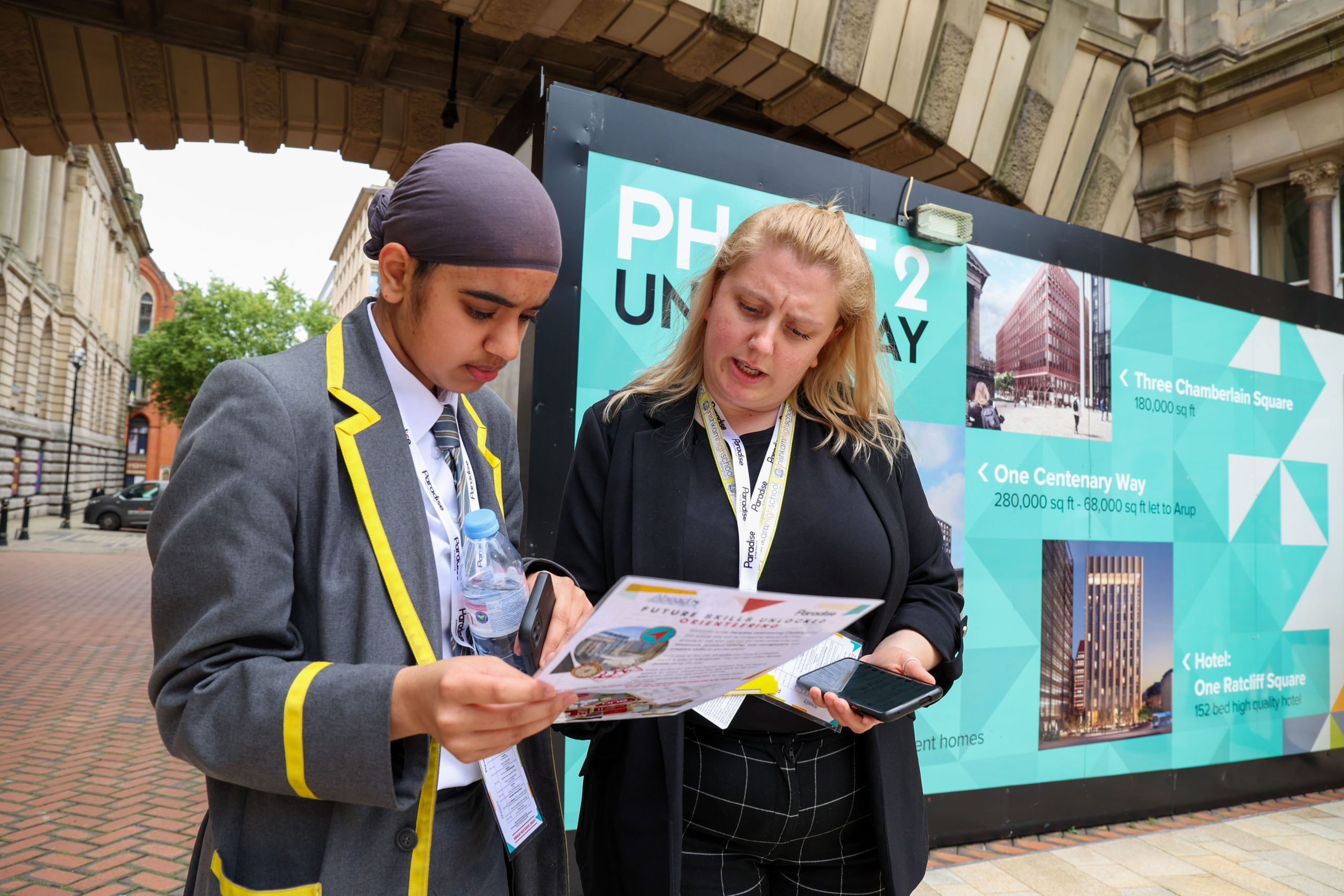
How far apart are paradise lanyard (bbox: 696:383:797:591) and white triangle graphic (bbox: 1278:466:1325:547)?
4.88 m

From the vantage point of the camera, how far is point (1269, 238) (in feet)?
32.4

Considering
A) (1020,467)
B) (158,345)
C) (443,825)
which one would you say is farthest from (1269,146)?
(158,345)

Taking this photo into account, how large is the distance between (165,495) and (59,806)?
494 centimetres

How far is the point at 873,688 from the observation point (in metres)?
1.62

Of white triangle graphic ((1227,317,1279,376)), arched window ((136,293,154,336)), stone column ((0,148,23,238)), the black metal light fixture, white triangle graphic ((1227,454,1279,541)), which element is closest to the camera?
white triangle graphic ((1227,454,1279,541))

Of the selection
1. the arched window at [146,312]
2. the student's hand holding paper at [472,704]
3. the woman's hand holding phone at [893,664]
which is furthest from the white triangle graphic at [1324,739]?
the arched window at [146,312]

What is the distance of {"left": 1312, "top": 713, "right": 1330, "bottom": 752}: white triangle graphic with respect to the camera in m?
5.45

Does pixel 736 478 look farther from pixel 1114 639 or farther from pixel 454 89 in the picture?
pixel 454 89

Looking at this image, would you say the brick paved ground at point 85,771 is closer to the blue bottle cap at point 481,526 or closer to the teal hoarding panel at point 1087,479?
the teal hoarding panel at point 1087,479

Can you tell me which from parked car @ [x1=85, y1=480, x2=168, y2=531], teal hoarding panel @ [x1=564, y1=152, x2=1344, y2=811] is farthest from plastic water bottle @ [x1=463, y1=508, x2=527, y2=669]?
parked car @ [x1=85, y1=480, x2=168, y2=531]

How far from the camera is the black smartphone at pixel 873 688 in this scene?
1528 millimetres

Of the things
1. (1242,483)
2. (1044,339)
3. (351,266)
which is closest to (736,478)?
(1044,339)

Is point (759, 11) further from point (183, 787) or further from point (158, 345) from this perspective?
point (158, 345)

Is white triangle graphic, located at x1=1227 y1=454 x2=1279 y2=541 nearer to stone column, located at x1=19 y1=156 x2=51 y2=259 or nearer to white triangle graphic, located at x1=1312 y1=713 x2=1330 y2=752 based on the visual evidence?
white triangle graphic, located at x1=1312 y1=713 x2=1330 y2=752
